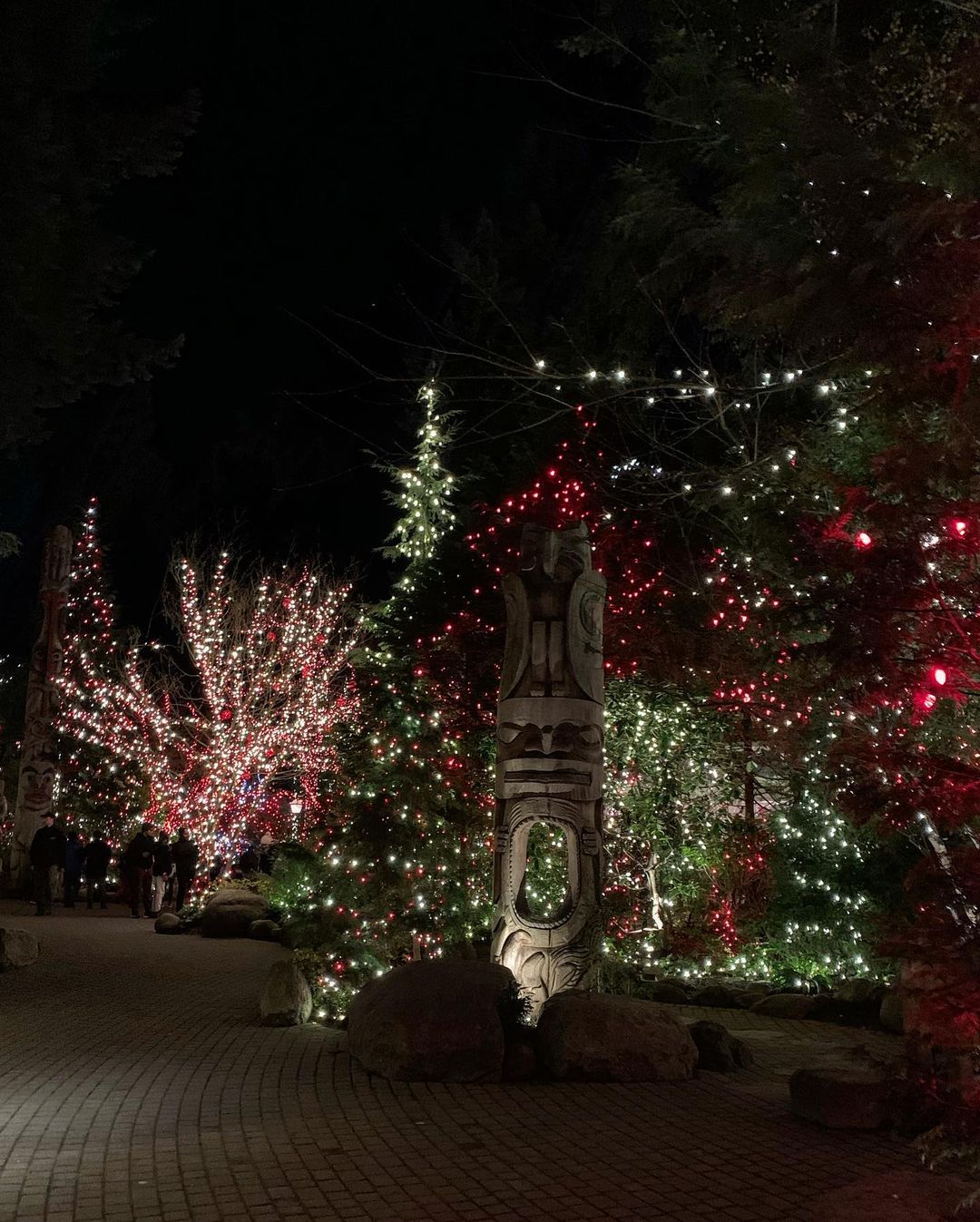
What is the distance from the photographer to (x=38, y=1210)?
4645 millimetres

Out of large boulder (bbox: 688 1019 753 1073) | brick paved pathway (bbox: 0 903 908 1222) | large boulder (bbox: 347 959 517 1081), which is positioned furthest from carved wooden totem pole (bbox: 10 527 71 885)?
large boulder (bbox: 688 1019 753 1073)

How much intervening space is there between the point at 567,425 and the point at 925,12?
456 inches

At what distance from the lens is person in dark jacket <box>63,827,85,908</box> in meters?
20.3

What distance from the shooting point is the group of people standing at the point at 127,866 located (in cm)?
1812

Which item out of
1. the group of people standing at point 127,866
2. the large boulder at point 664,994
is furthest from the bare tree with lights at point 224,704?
the large boulder at point 664,994

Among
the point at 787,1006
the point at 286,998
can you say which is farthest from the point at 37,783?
the point at 787,1006

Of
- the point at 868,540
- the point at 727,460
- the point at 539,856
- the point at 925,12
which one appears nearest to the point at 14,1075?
the point at 868,540

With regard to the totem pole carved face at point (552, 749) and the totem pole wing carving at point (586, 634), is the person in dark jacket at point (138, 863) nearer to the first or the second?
the totem pole carved face at point (552, 749)

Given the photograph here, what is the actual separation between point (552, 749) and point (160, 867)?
1295cm

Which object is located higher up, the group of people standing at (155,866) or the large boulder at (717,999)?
the group of people standing at (155,866)

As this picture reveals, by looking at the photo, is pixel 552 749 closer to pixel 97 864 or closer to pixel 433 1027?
pixel 433 1027

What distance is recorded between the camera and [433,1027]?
7.46 m

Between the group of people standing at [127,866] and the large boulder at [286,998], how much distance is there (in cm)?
978

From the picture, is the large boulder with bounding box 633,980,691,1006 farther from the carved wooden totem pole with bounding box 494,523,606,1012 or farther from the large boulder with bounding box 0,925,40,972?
the large boulder with bounding box 0,925,40,972
